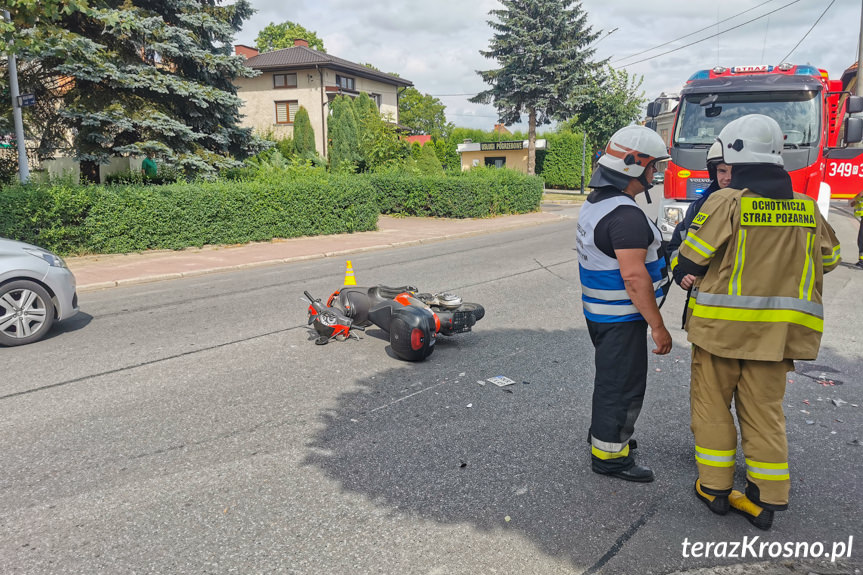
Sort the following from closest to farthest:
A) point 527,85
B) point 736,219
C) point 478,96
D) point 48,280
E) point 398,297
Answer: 1. point 736,219
2. point 398,297
3. point 48,280
4. point 527,85
5. point 478,96

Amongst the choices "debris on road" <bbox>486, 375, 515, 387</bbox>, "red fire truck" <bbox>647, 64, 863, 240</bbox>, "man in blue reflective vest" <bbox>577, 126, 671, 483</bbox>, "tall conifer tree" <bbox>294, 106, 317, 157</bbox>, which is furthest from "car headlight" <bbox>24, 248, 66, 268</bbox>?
"tall conifer tree" <bbox>294, 106, 317, 157</bbox>

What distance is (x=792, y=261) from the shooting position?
9.90ft

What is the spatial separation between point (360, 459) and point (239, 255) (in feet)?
34.3

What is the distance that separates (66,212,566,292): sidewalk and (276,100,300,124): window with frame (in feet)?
75.5

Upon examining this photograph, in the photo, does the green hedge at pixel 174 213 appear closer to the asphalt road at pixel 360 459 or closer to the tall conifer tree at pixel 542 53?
the asphalt road at pixel 360 459

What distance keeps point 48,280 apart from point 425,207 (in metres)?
16.6

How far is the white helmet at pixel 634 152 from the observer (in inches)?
132

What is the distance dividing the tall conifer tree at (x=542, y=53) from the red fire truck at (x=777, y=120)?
27.8 m

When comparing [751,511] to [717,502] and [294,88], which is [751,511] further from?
[294,88]

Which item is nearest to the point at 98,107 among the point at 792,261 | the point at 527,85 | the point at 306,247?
the point at 306,247

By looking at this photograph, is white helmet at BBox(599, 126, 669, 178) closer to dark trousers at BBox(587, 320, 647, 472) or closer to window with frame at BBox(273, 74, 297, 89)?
dark trousers at BBox(587, 320, 647, 472)

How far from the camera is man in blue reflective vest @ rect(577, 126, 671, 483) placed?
10.8 feet

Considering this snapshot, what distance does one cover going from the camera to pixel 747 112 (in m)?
9.40

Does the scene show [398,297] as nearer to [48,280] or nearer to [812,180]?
[48,280]
